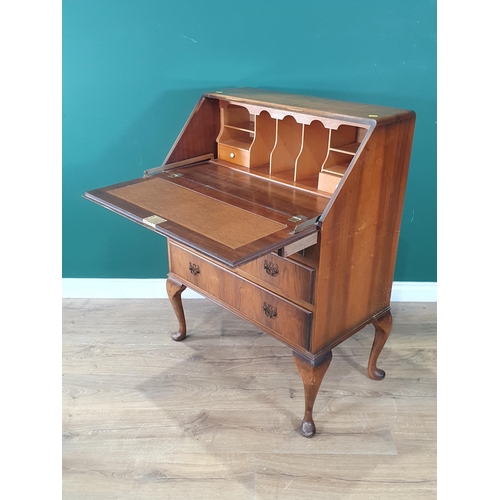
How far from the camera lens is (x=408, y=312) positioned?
272 centimetres

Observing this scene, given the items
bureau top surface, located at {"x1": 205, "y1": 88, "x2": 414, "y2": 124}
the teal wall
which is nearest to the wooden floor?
the teal wall

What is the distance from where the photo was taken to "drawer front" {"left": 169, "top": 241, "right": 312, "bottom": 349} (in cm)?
180

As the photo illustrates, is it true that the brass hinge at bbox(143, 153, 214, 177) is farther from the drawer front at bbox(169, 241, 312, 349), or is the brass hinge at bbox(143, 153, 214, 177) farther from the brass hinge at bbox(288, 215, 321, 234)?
the brass hinge at bbox(288, 215, 321, 234)

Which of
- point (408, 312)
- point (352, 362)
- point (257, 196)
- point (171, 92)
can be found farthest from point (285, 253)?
point (408, 312)

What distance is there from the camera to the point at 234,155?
217 centimetres

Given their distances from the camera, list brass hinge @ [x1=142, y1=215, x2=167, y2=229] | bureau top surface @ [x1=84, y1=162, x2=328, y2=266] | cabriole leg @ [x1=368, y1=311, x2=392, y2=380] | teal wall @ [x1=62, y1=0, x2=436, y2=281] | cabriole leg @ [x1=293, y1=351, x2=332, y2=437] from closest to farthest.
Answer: bureau top surface @ [x1=84, y1=162, x2=328, y2=266]
brass hinge @ [x1=142, y1=215, x2=167, y2=229]
cabriole leg @ [x1=293, y1=351, x2=332, y2=437]
cabriole leg @ [x1=368, y1=311, x2=392, y2=380]
teal wall @ [x1=62, y1=0, x2=436, y2=281]

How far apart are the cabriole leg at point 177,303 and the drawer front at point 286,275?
54 cm

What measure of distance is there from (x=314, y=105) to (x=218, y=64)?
27.2 inches

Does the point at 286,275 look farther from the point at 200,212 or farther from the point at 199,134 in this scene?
the point at 199,134

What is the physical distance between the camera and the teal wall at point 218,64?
7.25ft

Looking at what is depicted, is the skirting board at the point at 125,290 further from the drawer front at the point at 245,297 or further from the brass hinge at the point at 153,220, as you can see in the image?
the brass hinge at the point at 153,220

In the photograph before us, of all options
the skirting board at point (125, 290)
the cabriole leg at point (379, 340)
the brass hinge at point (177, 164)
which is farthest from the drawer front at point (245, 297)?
the skirting board at point (125, 290)

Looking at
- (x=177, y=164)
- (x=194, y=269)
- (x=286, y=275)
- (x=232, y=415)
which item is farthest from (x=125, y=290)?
(x=286, y=275)

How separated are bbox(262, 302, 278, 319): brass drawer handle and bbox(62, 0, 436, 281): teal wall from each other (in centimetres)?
107
